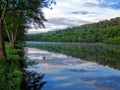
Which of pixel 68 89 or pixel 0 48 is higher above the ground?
pixel 0 48

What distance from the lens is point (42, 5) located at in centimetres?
3181

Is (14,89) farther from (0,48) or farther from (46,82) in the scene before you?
(0,48)

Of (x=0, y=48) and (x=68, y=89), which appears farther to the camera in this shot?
(x=0, y=48)

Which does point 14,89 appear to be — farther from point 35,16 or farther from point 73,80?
point 35,16

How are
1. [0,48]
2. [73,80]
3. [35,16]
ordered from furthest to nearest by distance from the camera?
1. [35,16]
2. [0,48]
3. [73,80]

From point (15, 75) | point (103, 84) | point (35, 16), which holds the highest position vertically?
point (35, 16)

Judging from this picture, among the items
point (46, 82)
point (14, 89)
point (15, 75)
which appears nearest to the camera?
point (14, 89)

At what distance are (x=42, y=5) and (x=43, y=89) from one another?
531 inches

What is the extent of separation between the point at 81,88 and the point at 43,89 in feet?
9.26

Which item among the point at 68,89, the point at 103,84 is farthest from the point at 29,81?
the point at 103,84

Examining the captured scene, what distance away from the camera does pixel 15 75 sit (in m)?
20.3

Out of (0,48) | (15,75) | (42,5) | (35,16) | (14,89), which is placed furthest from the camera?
(35,16)

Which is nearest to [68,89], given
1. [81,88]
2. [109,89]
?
[81,88]

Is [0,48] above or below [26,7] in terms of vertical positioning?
below
